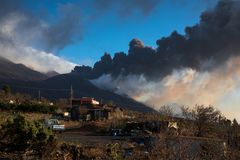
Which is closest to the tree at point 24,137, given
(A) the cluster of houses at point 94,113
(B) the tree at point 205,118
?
(B) the tree at point 205,118

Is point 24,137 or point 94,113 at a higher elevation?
point 94,113

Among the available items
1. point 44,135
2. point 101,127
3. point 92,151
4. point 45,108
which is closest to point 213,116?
point 101,127

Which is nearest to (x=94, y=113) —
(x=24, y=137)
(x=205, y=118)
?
(x=205, y=118)

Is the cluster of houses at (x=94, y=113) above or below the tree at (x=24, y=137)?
above

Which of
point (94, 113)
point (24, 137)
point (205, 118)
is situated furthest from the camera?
point (94, 113)

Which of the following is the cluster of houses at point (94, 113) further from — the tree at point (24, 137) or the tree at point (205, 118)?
the tree at point (24, 137)

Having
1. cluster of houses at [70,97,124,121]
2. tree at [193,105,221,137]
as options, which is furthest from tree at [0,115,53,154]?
cluster of houses at [70,97,124,121]

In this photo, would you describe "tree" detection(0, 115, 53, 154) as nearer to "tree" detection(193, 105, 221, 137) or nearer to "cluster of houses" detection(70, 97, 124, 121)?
"tree" detection(193, 105, 221, 137)

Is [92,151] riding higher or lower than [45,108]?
lower

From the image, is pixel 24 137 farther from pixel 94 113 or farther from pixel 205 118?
pixel 94 113

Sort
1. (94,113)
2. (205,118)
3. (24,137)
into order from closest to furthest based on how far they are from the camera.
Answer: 1. (24,137)
2. (205,118)
3. (94,113)

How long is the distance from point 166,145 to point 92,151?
10.00m

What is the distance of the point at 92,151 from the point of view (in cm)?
2191

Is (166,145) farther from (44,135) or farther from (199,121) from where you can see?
(199,121)
